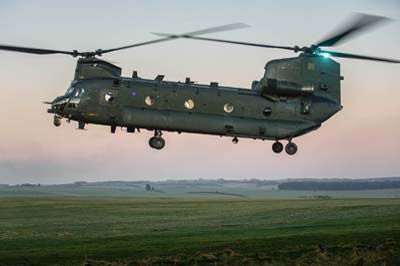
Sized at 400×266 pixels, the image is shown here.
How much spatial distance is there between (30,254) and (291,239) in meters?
19.6

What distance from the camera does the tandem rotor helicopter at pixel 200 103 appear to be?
2833 centimetres

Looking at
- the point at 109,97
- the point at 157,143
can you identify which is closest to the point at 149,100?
the point at 109,97

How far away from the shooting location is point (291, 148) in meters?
29.2

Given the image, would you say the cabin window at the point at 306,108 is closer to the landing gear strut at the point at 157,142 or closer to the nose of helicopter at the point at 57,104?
the landing gear strut at the point at 157,142

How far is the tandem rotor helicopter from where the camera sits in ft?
92.9

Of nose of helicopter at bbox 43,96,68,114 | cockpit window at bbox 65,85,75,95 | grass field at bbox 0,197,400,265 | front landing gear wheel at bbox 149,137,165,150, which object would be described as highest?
cockpit window at bbox 65,85,75,95

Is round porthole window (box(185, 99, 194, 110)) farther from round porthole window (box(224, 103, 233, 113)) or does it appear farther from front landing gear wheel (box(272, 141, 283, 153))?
front landing gear wheel (box(272, 141, 283, 153))

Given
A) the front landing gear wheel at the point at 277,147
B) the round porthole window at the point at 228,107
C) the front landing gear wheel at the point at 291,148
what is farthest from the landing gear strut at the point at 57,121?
the front landing gear wheel at the point at 291,148

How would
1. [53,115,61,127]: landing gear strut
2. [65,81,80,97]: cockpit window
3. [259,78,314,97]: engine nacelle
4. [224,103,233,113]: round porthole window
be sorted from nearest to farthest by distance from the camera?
[53,115,61,127]: landing gear strut
[65,81,80,97]: cockpit window
[224,103,233,113]: round porthole window
[259,78,314,97]: engine nacelle

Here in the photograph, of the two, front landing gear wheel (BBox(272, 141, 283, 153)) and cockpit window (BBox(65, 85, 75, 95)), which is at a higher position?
cockpit window (BBox(65, 85, 75, 95))

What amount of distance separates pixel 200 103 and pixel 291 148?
4422 mm

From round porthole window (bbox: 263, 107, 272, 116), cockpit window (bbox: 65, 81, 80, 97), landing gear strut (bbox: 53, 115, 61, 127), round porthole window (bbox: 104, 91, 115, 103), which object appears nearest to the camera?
landing gear strut (bbox: 53, 115, 61, 127)

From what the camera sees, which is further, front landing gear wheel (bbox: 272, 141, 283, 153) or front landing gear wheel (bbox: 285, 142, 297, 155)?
front landing gear wheel (bbox: 272, 141, 283, 153)

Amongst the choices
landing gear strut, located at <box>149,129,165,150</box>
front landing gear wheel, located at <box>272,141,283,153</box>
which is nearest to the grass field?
front landing gear wheel, located at <box>272,141,283,153</box>
